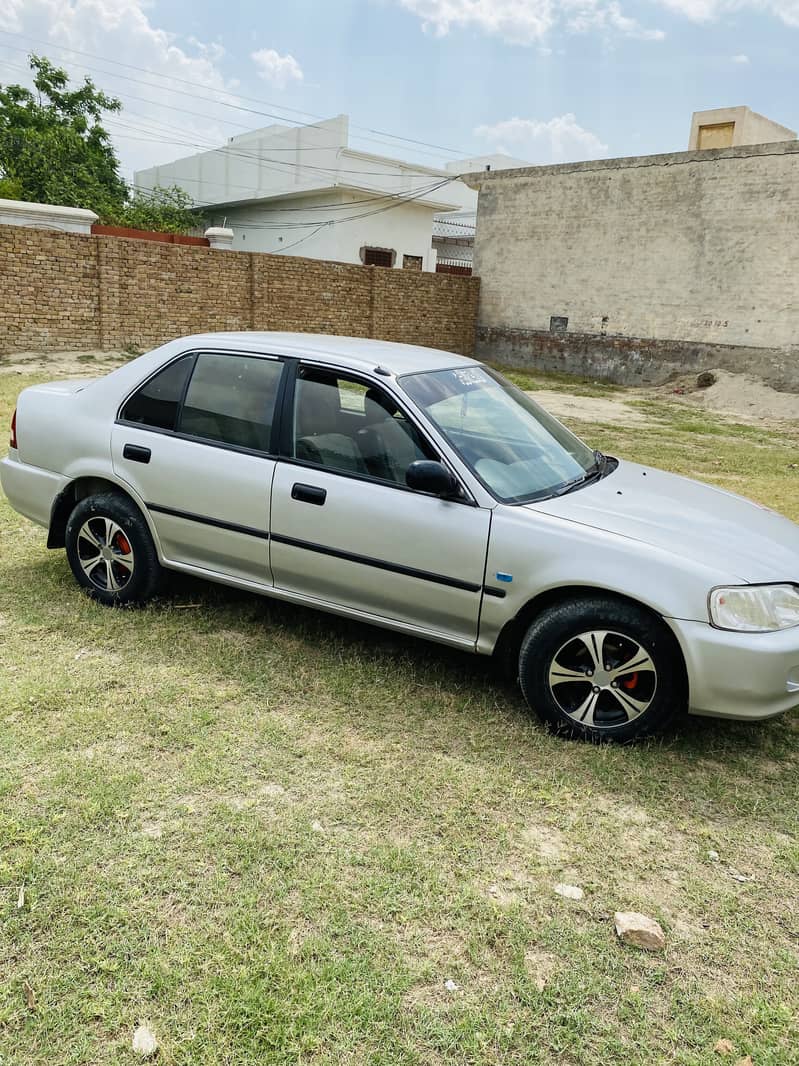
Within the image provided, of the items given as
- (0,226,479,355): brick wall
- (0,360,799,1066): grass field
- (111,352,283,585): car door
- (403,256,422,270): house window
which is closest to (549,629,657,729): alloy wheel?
(0,360,799,1066): grass field

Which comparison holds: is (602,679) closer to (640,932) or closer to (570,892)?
(570,892)

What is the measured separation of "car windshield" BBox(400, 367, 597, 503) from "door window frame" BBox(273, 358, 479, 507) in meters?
0.09

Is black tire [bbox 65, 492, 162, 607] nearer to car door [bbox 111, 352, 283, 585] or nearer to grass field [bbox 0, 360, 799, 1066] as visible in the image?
car door [bbox 111, 352, 283, 585]

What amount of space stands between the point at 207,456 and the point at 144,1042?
109 inches

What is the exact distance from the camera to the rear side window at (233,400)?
4250 mm

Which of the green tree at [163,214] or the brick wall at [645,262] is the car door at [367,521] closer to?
the brick wall at [645,262]

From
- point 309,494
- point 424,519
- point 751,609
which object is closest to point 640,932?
point 751,609

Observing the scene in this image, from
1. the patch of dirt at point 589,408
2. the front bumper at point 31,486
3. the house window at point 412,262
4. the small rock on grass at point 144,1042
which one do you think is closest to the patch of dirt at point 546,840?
the small rock on grass at point 144,1042

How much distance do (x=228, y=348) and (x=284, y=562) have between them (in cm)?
122

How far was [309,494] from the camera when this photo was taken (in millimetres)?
4000

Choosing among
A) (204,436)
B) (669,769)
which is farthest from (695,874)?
(204,436)

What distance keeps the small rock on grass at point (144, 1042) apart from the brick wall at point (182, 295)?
16.2m

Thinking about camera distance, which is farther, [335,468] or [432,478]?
[335,468]

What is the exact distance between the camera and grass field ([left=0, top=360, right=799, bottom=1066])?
2199mm
